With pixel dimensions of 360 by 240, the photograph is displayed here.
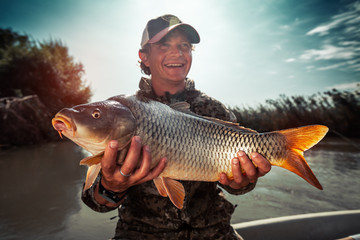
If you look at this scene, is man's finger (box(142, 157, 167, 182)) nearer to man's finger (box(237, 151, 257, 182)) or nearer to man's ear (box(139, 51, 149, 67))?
man's finger (box(237, 151, 257, 182))

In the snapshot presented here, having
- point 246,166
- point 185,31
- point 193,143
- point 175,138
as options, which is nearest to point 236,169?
point 246,166

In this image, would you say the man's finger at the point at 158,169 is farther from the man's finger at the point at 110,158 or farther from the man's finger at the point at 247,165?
the man's finger at the point at 247,165

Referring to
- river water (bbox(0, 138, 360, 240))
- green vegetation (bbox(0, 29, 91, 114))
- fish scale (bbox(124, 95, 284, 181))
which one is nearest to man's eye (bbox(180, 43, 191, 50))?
fish scale (bbox(124, 95, 284, 181))

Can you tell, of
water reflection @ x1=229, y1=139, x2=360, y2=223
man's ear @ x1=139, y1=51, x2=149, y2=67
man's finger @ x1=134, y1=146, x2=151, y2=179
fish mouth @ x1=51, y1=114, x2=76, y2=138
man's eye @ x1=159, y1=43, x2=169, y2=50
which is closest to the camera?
fish mouth @ x1=51, y1=114, x2=76, y2=138

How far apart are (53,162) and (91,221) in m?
4.86

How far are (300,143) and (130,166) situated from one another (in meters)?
1.04

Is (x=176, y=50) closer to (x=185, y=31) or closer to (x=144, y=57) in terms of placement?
(x=185, y=31)

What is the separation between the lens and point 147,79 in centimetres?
224

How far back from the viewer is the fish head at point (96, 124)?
1.09m

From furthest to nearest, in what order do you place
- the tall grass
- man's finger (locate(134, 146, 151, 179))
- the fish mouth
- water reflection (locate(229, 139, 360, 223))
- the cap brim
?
the tall grass
water reflection (locate(229, 139, 360, 223))
the cap brim
man's finger (locate(134, 146, 151, 179))
the fish mouth

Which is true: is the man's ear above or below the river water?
above

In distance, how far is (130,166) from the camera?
4.01 ft

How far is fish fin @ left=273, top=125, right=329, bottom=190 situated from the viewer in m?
1.30

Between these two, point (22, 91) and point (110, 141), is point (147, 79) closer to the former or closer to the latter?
point (110, 141)
